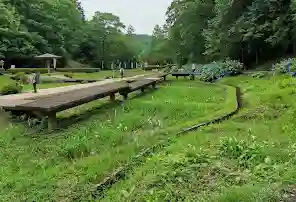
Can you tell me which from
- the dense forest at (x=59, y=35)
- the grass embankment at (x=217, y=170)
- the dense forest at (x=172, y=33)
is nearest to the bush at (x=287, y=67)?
the dense forest at (x=172, y=33)

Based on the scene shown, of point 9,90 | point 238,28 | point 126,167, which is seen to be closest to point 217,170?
point 126,167

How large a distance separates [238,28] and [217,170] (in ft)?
60.0

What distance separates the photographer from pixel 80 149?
18.7 ft

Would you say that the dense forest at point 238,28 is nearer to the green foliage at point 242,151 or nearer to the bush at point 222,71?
the bush at point 222,71

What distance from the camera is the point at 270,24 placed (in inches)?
790

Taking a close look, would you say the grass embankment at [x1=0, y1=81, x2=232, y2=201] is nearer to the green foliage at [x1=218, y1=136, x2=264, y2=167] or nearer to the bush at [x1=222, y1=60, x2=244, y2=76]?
the green foliage at [x1=218, y1=136, x2=264, y2=167]

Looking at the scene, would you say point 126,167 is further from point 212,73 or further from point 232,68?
point 232,68

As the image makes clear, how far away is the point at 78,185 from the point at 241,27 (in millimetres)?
18618

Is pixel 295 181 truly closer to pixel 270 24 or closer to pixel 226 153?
pixel 226 153

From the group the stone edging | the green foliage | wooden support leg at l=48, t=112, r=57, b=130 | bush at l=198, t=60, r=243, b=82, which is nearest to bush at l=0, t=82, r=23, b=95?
wooden support leg at l=48, t=112, r=57, b=130

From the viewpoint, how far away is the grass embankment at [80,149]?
426 cm

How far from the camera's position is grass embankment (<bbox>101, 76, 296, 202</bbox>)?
11.7ft

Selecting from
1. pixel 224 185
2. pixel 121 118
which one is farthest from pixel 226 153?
pixel 121 118

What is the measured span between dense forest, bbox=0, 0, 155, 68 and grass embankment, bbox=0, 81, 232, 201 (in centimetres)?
2129
